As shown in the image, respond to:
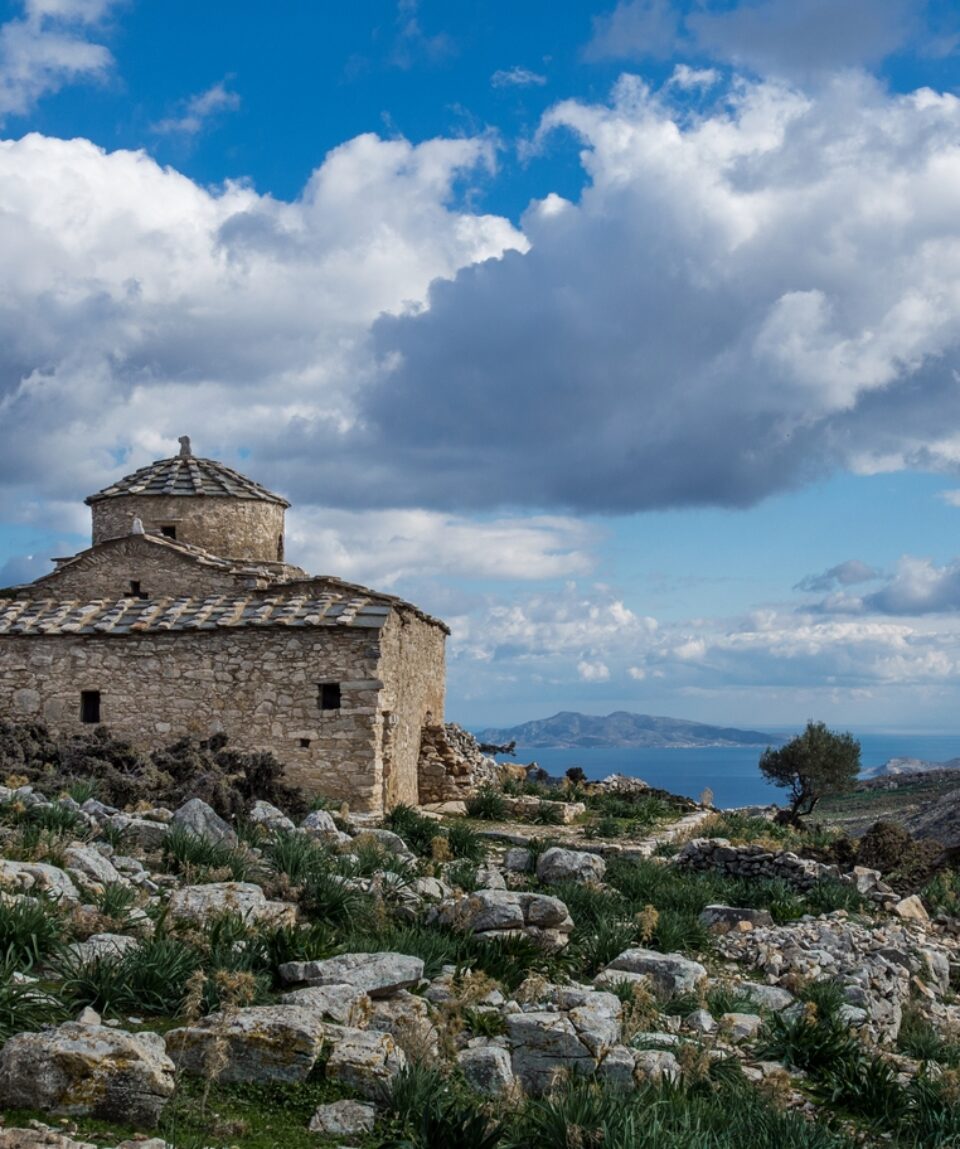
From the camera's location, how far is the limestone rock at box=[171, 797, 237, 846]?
1230cm

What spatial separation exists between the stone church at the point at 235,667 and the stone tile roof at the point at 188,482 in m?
2.21

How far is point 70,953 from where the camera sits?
7.78m

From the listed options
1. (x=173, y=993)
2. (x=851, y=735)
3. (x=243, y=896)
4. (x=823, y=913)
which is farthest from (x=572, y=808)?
(x=851, y=735)

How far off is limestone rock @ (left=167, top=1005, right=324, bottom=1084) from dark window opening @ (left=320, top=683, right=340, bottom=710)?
12.0m

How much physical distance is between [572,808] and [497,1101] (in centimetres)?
1509

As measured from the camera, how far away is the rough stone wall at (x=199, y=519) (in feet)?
78.4

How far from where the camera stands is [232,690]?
19.1 meters

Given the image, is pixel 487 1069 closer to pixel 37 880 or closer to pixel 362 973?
pixel 362 973

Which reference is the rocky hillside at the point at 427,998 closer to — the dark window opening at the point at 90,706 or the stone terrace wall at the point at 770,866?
the stone terrace wall at the point at 770,866

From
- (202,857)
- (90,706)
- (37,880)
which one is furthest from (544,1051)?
(90,706)

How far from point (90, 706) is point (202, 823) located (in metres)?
8.08

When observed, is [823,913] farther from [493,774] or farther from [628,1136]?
[493,774]

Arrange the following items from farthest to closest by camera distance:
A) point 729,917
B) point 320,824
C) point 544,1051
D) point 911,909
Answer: point 320,824 < point 911,909 < point 729,917 < point 544,1051

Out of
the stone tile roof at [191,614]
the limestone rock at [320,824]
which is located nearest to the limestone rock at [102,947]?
the limestone rock at [320,824]
